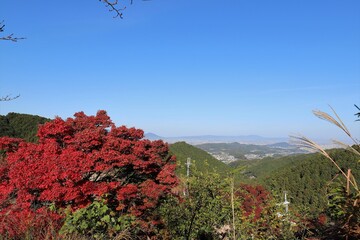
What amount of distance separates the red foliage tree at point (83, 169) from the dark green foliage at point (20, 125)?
15.9m

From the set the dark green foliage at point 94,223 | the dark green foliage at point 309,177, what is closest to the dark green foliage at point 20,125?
the dark green foliage at point 94,223

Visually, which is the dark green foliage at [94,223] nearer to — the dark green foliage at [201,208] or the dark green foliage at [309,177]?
the dark green foliage at [201,208]

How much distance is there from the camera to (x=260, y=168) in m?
76.9

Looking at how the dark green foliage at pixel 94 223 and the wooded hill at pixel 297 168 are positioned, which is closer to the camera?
the dark green foliage at pixel 94 223

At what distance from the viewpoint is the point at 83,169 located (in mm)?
9977

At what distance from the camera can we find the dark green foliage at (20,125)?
87.9 ft

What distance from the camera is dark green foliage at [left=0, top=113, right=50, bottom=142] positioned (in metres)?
26.8

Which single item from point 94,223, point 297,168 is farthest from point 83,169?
point 297,168

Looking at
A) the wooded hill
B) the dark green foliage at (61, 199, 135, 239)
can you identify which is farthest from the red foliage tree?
the wooded hill

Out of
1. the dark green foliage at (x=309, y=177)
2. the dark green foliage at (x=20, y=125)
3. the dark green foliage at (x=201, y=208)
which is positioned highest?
the dark green foliage at (x=20, y=125)

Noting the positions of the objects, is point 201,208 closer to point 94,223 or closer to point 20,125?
point 94,223

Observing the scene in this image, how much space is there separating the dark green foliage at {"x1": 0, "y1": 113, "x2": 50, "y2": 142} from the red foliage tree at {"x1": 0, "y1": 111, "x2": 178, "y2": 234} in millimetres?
15935

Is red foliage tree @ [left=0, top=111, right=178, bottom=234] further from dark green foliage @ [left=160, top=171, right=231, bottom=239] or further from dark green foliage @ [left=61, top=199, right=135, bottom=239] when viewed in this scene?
dark green foliage @ [left=61, top=199, right=135, bottom=239]

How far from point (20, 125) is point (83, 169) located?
21.4 metres
